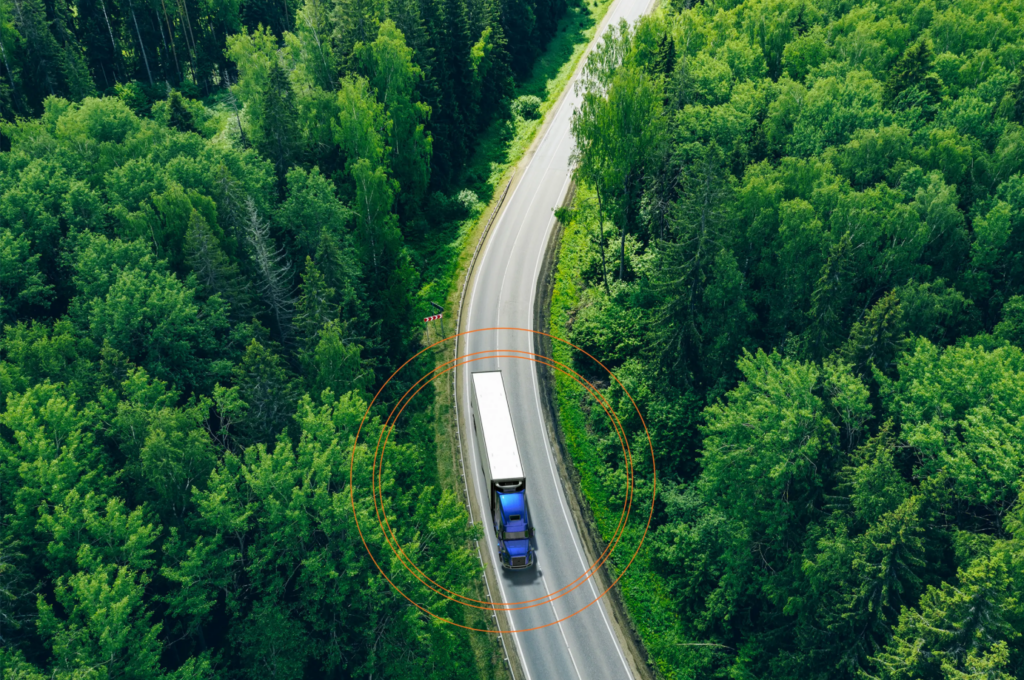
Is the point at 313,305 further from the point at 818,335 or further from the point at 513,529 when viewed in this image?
the point at 818,335

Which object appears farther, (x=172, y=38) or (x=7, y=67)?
(x=172, y=38)

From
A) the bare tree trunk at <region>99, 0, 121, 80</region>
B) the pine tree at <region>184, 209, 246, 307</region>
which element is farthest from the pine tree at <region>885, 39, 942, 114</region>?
the bare tree trunk at <region>99, 0, 121, 80</region>

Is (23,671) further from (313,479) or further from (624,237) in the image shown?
(624,237)

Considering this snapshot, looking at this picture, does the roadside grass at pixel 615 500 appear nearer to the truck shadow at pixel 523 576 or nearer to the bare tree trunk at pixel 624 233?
the bare tree trunk at pixel 624 233

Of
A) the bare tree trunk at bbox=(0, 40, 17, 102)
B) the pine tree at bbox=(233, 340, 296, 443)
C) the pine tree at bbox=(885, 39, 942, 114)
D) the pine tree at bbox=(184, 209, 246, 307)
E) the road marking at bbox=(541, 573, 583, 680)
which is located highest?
the bare tree trunk at bbox=(0, 40, 17, 102)

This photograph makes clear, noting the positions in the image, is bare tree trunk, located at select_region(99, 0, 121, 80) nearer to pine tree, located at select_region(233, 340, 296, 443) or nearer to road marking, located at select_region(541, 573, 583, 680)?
pine tree, located at select_region(233, 340, 296, 443)
